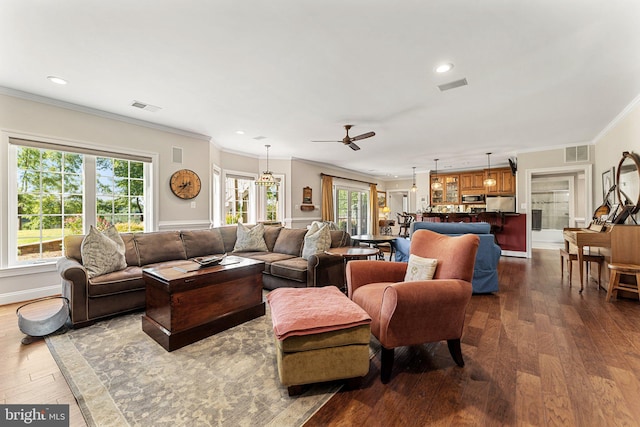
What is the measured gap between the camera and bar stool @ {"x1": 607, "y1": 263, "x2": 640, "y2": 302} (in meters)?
3.15

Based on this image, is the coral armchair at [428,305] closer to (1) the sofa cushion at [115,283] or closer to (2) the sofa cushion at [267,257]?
(2) the sofa cushion at [267,257]

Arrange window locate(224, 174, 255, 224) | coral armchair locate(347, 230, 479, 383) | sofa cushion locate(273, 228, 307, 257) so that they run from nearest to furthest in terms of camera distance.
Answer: coral armchair locate(347, 230, 479, 383) < sofa cushion locate(273, 228, 307, 257) < window locate(224, 174, 255, 224)

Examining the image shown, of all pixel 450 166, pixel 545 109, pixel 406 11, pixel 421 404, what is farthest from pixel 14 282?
pixel 450 166

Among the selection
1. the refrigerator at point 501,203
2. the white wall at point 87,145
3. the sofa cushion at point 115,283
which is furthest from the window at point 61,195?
the refrigerator at point 501,203

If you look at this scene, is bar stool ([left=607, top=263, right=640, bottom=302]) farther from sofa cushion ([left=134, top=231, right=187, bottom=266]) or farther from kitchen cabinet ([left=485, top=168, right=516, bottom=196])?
sofa cushion ([left=134, top=231, right=187, bottom=266])

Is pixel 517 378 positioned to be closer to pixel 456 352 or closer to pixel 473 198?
pixel 456 352

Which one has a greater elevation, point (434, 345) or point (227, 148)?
point (227, 148)

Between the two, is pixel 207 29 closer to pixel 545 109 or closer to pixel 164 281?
pixel 164 281

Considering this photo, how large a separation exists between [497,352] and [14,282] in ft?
17.3

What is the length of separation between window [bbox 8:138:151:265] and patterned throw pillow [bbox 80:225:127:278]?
117 cm

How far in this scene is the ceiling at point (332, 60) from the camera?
1.93m

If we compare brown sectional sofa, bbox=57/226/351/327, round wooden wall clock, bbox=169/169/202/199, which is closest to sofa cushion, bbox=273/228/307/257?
brown sectional sofa, bbox=57/226/351/327

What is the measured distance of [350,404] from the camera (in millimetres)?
1604

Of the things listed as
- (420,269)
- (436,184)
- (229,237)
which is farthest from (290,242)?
(436,184)
